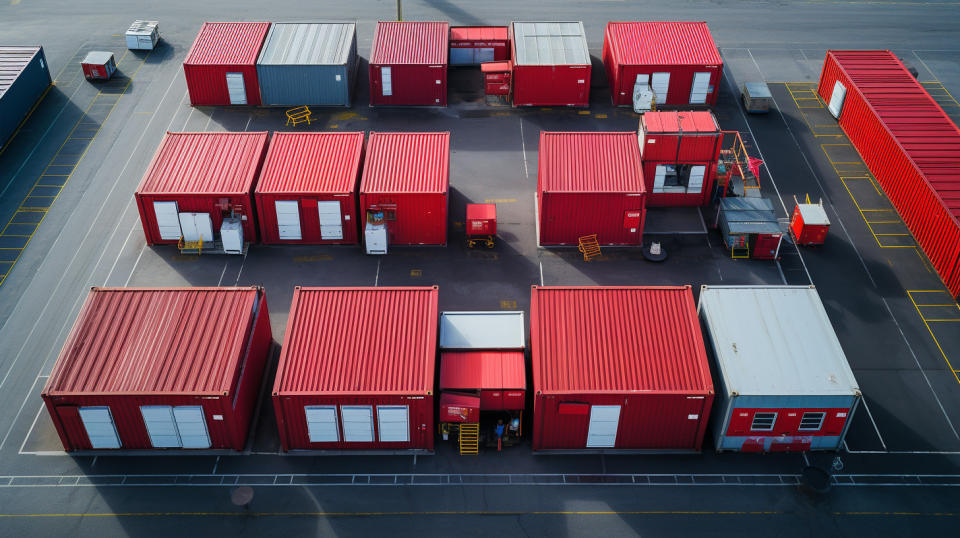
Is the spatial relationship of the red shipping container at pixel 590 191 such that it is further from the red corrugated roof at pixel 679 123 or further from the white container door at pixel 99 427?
the white container door at pixel 99 427

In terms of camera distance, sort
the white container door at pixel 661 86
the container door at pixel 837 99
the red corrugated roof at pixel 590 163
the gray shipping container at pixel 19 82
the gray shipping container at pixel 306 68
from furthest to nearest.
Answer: the white container door at pixel 661 86
the gray shipping container at pixel 306 68
the container door at pixel 837 99
the gray shipping container at pixel 19 82
the red corrugated roof at pixel 590 163

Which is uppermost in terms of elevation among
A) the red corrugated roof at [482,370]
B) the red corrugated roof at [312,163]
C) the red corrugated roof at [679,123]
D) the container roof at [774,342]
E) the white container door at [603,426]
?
the red corrugated roof at [679,123]

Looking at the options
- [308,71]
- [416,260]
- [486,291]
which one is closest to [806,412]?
[486,291]

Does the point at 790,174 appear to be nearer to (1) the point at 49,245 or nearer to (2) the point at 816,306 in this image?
(2) the point at 816,306

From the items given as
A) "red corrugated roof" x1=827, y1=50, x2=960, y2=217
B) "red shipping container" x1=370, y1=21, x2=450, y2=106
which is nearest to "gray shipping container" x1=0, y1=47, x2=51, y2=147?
"red shipping container" x1=370, y1=21, x2=450, y2=106

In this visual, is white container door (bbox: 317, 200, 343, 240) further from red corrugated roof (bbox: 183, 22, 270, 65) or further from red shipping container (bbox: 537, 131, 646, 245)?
red corrugated roof (bbox: 183, 22, 270, 65)

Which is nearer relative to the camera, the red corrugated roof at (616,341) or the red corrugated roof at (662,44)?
the red corrugated roof at (616,341)

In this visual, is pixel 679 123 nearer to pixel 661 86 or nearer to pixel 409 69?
pixel 661 86

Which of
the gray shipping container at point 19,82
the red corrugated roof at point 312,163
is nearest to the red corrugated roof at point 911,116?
the red corrugated roof at point 312,163
